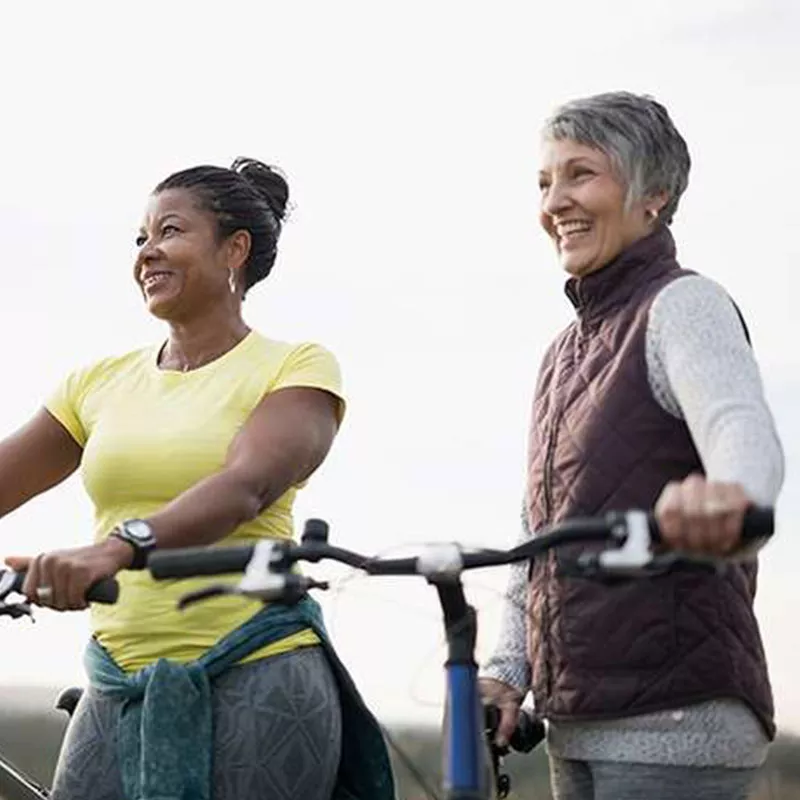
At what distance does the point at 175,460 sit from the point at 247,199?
2.00 feet

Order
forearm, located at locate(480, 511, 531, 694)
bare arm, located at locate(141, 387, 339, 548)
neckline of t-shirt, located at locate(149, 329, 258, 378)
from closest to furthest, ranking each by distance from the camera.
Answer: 1. bare arm, located at locate(141, 387, 339, 548)
2. forearm, located at locate(480, 511, 531, 694)
3. neckline of t-shirt, located at locate(149, 329, 258, 378)

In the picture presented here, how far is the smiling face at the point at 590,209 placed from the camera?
12.2 ft

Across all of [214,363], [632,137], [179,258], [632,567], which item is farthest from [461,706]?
[179,258]

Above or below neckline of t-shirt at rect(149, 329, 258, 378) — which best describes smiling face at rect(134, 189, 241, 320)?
above

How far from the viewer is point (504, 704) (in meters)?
3.79

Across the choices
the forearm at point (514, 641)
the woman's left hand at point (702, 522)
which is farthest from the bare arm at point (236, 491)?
the woman's left hand at point (702, 522)

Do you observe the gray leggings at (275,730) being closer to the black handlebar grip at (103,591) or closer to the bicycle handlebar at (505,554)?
the black handlebar grip at (103,591)

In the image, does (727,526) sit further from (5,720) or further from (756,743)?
(5,720)

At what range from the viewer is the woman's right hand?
3.78 meters

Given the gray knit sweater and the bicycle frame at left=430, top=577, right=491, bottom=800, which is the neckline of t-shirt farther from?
the bicycle frame at left=430, top=577, right=491, bottom=800

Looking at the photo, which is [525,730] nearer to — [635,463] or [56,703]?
[635,463]

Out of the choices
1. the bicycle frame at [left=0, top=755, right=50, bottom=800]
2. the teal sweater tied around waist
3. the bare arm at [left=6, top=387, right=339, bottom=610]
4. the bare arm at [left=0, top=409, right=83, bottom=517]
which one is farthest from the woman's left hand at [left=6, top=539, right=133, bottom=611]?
the bicycle frame at [left=0, top=755, right=50, bottom=800]

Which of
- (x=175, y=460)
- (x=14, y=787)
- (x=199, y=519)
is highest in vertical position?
(x=175, y=460)

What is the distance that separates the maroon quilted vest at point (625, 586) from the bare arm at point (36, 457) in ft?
3.33
